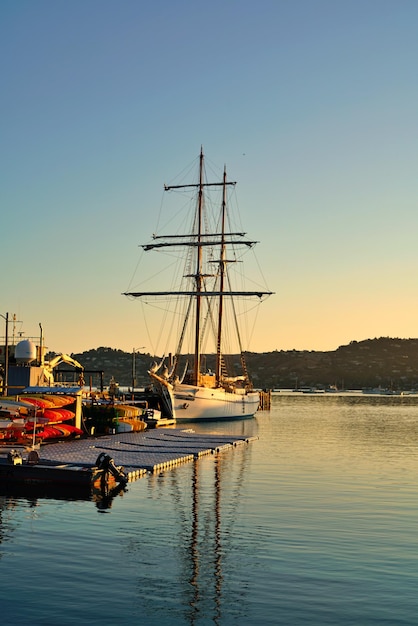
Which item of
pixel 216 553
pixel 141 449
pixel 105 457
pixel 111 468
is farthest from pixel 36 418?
pixel 216 553

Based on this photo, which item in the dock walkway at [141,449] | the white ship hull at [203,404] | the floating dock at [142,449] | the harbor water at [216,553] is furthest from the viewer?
the white ship hull at [203,404]

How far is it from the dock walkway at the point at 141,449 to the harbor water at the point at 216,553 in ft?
8.05

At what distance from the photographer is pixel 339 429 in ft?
296

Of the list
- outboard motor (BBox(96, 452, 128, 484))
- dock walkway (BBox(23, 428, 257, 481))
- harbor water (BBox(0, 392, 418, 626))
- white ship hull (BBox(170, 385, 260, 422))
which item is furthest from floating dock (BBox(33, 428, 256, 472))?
white ship hull (BBox(170, 385, 260, 422))

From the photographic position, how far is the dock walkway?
42.0m

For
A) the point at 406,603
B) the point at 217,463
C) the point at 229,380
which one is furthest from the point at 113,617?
the point at 229,380

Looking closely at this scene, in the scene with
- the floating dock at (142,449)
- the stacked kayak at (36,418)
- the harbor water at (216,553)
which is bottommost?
the harbor water at (216,553)

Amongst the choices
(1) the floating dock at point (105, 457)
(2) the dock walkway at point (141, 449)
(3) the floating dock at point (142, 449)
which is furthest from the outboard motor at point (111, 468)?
(3) the floating dock at point (142, 449)

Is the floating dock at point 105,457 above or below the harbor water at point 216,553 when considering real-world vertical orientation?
above

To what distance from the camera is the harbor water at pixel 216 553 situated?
58.2 ft

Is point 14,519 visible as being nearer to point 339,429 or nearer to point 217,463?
point 217,463

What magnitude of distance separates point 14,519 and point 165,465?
1654 centimetres

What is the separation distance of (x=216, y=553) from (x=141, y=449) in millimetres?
28720

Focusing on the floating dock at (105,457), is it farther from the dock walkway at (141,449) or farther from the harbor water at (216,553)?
the harbor water at (216,553)
